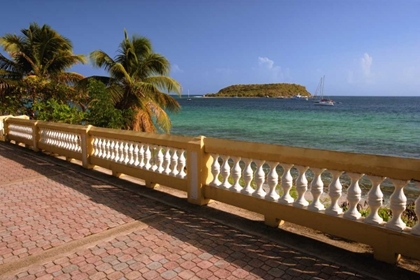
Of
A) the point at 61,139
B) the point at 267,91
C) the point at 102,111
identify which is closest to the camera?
the point at 61,139

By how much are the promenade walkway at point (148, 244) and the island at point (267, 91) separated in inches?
7086

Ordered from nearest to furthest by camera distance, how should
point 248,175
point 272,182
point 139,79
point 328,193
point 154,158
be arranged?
point 328,193
point 272,182
point 248,175
point 154,158
point 139,79

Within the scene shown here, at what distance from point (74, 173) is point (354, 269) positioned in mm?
6557

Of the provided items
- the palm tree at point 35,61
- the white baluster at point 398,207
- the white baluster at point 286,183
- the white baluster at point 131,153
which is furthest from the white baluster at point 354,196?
the palm tree at point 35,61

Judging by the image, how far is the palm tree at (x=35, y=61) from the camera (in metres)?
16.2

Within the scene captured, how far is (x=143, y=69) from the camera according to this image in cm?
1639

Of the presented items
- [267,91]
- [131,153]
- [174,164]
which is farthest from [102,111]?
[267,91]

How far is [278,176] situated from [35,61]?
1730 cm

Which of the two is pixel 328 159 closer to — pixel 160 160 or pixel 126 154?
pixel 160 160

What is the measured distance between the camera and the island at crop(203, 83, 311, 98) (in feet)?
597

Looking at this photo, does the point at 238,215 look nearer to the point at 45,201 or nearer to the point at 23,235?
the point at 23,235

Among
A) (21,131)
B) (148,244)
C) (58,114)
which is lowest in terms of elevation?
(148,244)

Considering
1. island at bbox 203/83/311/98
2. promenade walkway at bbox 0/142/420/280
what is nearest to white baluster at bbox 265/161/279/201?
promenade walkway at bbox 0/142/420/280

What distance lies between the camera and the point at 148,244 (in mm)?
3842
